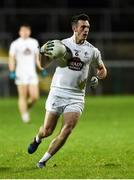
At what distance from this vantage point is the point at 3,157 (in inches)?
475

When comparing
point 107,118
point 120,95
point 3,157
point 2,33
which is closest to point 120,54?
point 120,95

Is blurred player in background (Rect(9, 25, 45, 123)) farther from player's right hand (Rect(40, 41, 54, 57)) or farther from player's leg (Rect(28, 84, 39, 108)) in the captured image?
player's right hand (Rect(40, 41, 54, 57))

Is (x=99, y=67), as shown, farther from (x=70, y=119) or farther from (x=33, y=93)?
(x=33, y=93)

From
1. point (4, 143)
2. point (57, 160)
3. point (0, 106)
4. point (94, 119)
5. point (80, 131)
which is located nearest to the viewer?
point (57, 160)

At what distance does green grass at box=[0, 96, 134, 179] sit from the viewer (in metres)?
10.2

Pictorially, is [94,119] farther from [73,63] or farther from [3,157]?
[73,63]

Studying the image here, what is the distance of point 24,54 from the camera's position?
19531mm

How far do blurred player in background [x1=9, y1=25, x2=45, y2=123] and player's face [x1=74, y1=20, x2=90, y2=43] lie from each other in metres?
8.63

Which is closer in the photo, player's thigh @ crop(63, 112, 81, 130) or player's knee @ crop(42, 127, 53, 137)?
player's thigh @ crop(63, 112, 81, 130)

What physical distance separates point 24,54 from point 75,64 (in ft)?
30.0

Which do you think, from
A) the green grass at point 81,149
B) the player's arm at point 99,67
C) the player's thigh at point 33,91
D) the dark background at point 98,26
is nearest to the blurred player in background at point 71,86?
the player's arm at point 99,67

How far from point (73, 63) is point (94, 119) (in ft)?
32.8

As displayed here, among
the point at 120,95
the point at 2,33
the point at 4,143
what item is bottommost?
the point at 120,95

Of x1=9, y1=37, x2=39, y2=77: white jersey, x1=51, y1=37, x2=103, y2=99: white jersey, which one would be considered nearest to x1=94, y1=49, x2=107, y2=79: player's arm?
x1=51, y1=37, x2=103, y2=99: white jersey
